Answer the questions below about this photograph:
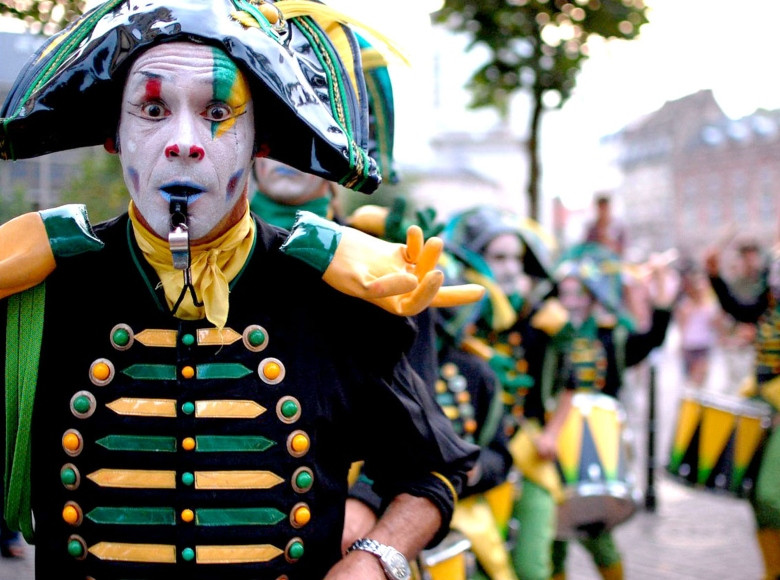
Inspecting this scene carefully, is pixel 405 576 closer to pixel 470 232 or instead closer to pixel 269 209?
pixel 269 209

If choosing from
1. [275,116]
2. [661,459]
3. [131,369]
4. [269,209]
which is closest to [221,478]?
[131,369]

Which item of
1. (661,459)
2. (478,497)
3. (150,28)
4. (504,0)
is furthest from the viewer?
(661,459)

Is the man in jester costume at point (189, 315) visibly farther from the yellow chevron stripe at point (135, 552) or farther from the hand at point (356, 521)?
the hand at point (356, 521)

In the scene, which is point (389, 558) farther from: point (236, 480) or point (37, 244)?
point (37, 244)

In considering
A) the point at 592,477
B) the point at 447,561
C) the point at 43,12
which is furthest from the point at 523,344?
the point at 43,12

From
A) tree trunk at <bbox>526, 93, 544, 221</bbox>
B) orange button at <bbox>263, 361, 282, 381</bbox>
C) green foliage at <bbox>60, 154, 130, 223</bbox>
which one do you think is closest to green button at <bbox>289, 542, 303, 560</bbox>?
orange button at <bbox>263, 361, 282, 381</bbox>

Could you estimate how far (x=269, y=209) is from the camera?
150 inches

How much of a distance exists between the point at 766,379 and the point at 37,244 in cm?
515

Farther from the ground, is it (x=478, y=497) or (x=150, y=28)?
(x=150, y=28)

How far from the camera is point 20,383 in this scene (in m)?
2.09

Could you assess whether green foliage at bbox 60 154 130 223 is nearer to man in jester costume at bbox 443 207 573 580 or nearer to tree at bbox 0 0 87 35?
tree at bbox 0 0 87 35

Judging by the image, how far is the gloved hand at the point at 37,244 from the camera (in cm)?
205

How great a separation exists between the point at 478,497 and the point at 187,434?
8.03ft

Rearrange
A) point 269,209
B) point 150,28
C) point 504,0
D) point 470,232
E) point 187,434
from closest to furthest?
point 150,28 < point 187,434 < point 269,209 < point 470,232 < point 504,0
